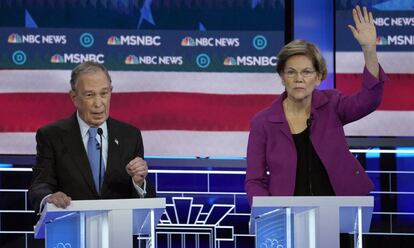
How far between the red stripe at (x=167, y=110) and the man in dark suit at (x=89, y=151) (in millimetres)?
1836

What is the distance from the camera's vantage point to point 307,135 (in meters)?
4.43

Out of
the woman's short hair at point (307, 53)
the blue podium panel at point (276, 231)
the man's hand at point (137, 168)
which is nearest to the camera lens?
the blue podium panel at point (276, 231)

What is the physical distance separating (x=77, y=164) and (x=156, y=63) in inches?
80.9

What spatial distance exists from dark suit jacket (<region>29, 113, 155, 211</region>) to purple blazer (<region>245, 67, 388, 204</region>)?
1.70ft

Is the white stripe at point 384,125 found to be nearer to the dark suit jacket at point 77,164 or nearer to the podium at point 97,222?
the dark suit jacket at point 77,164

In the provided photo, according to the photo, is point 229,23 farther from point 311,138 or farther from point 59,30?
point 311,138

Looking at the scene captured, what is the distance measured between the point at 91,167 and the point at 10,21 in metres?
2.26

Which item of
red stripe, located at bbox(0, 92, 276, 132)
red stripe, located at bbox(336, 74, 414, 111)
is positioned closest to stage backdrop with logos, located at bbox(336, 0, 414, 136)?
red stripe, located at bbox(336, 74, 414, 111)

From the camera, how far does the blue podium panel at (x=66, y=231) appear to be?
3531 millimetres

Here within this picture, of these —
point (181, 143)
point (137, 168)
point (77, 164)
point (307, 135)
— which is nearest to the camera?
point (137, 168)

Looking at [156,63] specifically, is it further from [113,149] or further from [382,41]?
[113,149]

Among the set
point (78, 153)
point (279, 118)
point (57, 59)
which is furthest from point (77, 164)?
point (57, 59)

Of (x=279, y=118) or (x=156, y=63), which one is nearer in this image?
(x=279, y=118)

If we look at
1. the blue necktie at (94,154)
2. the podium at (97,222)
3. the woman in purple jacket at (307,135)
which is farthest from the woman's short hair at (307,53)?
the podium at (97,222)
